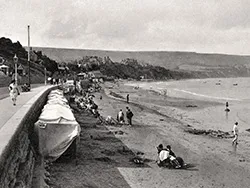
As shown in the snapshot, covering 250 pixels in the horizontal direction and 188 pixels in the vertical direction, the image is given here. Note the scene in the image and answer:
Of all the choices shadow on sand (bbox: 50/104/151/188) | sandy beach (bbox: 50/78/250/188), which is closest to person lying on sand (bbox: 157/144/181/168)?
sandy beach (bbox: 50/78/250/188)

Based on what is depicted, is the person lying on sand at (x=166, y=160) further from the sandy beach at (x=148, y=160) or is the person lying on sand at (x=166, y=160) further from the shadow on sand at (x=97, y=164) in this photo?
the shadow on sand at (x=97, y=164)

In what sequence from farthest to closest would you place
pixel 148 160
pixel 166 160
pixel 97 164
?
pixel 148 160 < pixel 166 160 < pixel 97 164

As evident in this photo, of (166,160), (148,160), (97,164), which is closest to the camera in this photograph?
(97,164)

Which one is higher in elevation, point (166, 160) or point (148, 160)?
point (166, 160)

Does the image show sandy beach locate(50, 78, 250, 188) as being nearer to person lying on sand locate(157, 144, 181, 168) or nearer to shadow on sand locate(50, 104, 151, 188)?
shadow on sand locate(50, 104, 151, 188)

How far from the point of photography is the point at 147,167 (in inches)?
598

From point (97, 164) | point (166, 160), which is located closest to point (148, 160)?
point (166, 160)

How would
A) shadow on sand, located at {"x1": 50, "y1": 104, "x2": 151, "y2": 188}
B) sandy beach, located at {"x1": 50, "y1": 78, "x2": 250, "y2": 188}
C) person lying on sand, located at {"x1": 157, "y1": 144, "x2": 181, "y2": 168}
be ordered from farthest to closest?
1. person lying on sand, located at {"x1": 157, "y1": 144, "x2": 181, "y2": 168}
2. sandy beach, located at {"x1": 50, "y1": 78, "x2": 250, "y2": 188}
3. shadow on sand, located at {"x1": 50, "y1": 104, "x2": 151, "y2": 188}

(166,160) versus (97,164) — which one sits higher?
(166,160)

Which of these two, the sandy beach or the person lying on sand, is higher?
the person lying on sand

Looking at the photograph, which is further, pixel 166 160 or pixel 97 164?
pixel 166 160

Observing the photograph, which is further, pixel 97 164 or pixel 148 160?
pixel 148 160

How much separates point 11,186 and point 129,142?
13421 millimetres

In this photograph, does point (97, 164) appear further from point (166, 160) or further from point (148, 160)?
point (166, 160)
